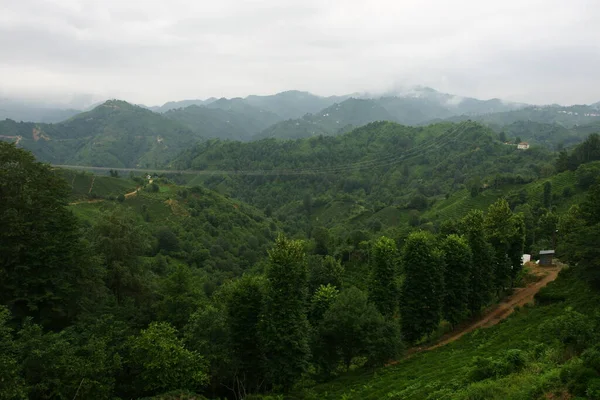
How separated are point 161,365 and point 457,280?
30.2m

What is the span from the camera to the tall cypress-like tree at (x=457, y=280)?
131ft

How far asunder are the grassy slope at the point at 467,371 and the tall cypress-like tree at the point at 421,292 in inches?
112

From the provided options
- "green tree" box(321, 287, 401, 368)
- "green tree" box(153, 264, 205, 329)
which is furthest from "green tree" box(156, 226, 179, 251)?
"green tree" box(321, 287, 401, 368)

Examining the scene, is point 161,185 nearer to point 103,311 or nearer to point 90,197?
point 90,197

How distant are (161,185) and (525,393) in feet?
433

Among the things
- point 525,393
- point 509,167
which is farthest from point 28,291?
point 509,167

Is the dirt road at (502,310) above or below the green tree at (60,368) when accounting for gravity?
below

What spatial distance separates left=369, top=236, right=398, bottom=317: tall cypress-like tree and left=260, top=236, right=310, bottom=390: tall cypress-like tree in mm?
12577

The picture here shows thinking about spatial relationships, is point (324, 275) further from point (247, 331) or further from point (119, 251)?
point (119, 251)

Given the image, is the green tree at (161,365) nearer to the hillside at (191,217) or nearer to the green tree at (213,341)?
the green tree at (213,341)

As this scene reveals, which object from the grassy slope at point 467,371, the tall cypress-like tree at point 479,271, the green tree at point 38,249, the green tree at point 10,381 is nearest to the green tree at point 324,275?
the grassy slope at point 467,371

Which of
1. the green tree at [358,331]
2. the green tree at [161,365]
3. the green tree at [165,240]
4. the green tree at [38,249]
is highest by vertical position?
the green tree at [38,249]

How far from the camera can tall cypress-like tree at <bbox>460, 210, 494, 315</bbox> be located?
41312mm

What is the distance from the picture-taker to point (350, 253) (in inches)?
2805
